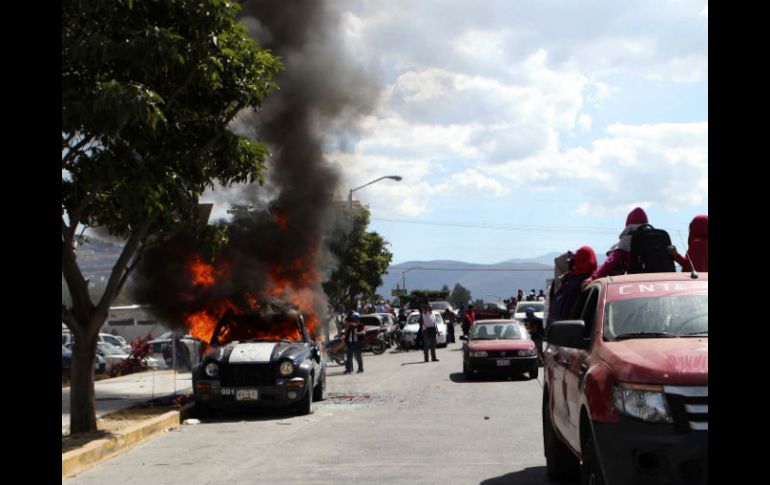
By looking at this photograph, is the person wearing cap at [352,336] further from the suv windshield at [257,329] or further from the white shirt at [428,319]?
the suv windshield at [257,329]

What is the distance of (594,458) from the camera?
16.9ft

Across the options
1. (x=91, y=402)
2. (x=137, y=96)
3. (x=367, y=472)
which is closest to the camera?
(x=367, y=472)

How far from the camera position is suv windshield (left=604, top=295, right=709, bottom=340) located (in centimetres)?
575

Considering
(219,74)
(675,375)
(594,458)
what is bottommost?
(594,458)

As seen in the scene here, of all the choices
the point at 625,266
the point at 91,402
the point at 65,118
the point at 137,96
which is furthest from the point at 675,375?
the point at 91,402

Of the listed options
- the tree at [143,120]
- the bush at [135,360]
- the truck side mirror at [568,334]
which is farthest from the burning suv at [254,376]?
the bush at [135,360]

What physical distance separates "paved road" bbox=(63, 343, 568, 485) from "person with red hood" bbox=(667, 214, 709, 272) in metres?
2.33

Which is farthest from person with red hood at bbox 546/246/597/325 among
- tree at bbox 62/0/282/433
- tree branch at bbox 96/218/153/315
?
tree branch at bbox 96/218/153/315

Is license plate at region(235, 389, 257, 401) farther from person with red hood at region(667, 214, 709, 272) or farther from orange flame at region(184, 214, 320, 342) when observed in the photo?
person with red hood at region(667, 214, 709, 272)

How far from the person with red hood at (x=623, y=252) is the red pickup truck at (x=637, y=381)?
2.46ft
